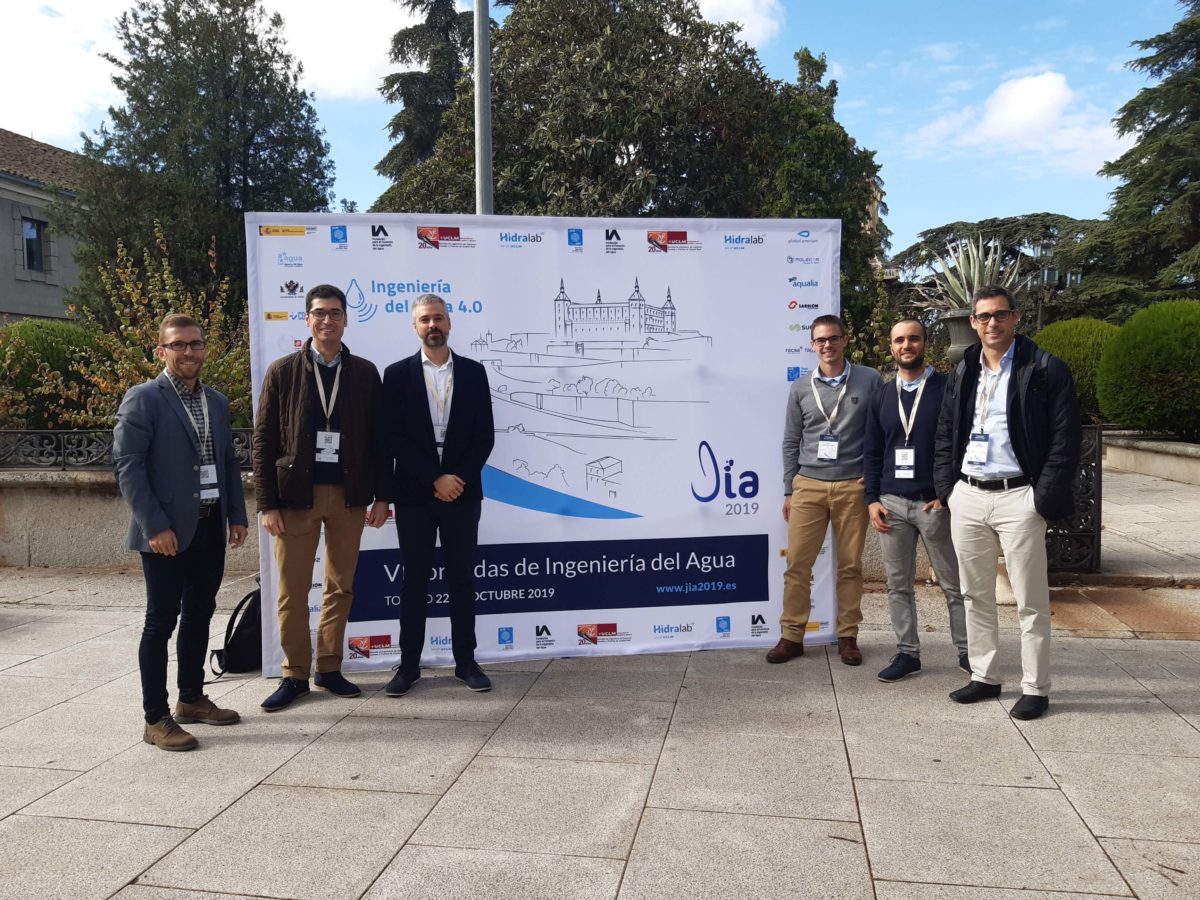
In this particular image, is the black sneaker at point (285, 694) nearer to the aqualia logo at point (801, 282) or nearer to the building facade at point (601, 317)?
the building facade at point (601, 317)

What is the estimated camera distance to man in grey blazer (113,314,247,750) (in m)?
4.00

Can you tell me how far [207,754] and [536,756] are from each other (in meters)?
1.46

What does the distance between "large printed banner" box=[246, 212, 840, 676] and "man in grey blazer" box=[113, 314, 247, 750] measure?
708 mm

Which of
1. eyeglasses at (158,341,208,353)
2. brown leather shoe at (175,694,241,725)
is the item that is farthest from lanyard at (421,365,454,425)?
brown leather shoe at (175,694,241,725)

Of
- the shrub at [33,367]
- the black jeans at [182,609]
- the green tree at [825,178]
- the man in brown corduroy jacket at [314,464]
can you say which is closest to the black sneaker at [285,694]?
the man in brown corduroy jacket at [314,464]

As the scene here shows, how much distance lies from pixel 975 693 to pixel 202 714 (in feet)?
12.6

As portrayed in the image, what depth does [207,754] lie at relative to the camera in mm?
4016

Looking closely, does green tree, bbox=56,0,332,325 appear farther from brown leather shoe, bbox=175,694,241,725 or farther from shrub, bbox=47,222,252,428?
brown leather shoe, bbox=175,694,241,725

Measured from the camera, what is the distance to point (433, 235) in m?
5.14

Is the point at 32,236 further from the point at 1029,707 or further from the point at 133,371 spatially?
the point at 1029,707

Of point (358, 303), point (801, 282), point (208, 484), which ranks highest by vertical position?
point (801, 282)

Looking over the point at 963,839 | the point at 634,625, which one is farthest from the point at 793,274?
the point at 963,839

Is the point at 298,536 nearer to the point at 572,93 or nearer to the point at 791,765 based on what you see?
the point at 791,765

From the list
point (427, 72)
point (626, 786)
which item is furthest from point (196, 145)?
point (626, 786)
